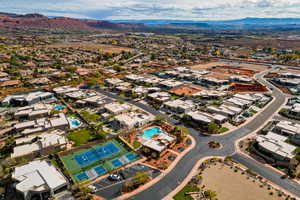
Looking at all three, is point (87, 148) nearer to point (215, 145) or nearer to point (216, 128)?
point (215, 145)

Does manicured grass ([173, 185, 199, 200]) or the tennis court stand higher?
manicured grass ([173, 185, 199, 200])

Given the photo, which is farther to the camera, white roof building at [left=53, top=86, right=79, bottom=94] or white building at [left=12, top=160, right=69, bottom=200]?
white roof building at [left=53, top=86, right=79, bottom=94]

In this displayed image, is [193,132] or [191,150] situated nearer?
[191,150]

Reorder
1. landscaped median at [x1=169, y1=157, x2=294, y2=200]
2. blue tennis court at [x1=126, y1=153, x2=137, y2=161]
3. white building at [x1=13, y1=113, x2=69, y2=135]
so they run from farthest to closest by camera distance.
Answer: white building at [x1=13, y1=113, x2=69, y2=135], blue tennis court at [x1=126, y1=153, x2=137, y2=161], landscaped median at [x1=169, y1=157, x2=294, y2=200]

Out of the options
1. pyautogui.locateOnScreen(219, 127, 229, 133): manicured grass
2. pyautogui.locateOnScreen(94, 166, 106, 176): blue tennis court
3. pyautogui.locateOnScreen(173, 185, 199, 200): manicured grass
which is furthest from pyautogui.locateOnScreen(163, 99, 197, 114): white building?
pyautogui.locateOnScreen(94, 166, 106, 176): blue tennis court

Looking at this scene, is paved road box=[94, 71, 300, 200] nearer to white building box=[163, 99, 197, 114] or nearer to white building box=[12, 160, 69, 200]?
white building box=[163, 99, 197, 114]

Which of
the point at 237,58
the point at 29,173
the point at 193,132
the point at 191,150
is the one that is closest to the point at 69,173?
the point at 29,173

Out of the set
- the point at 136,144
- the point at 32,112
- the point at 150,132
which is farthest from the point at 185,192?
the point at 32,112

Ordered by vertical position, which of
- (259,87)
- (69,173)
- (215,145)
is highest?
(259,87)
